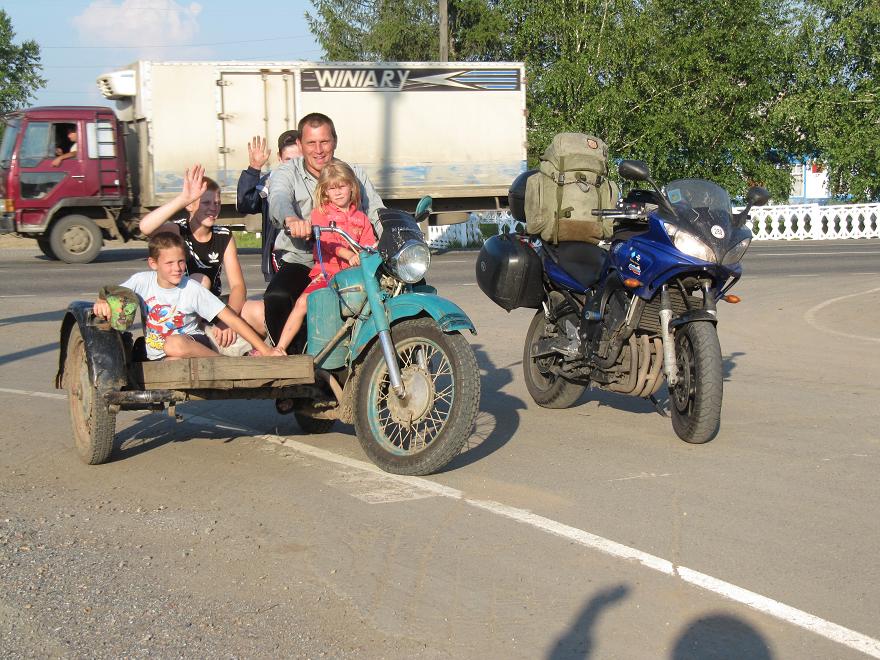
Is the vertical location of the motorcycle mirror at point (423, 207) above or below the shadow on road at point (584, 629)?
above

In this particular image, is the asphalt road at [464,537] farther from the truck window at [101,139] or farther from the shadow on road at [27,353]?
the truck window at [101,139]

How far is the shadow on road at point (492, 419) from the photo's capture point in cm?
688

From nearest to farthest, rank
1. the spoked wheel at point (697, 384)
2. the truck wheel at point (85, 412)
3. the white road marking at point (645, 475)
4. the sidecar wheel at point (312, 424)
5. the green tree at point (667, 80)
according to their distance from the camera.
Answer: the white road marking at point (645, 475)
the truck wheel at point (85, 412)
the spoked wheel at point (697, 384)
the sidecar wheel at point (312, 424)
the green tree at point (667, 80)

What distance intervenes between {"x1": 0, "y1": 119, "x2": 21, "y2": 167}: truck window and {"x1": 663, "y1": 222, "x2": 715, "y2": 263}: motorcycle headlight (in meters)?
19.6

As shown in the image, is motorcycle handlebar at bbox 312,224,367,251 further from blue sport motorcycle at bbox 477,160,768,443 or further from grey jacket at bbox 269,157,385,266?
blue sport motorcycle at bbox 477,160,768,443

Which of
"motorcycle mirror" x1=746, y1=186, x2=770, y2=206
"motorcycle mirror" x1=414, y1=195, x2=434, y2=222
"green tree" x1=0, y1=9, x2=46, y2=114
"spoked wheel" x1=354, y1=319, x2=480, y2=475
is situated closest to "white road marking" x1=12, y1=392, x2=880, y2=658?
"spoked wheel" x1=354, y1=319, x2=480, y2=475

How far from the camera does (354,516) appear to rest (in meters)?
5.52

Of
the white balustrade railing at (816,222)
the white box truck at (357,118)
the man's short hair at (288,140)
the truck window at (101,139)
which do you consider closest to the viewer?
the man's short hair at (288,140)

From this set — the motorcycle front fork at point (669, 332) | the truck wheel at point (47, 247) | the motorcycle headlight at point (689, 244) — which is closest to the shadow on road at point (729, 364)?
the motorcycle front fork at point (669, 332)

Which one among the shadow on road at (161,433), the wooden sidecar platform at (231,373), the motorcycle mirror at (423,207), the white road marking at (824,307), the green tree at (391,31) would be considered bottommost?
the white road marking at (824,307)

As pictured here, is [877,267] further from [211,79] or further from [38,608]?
[38,608]

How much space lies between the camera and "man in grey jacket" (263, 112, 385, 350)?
689 cm

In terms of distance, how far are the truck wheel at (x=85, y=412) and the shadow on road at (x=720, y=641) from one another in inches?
144

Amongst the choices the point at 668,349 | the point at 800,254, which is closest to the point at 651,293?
the point at 668,349
